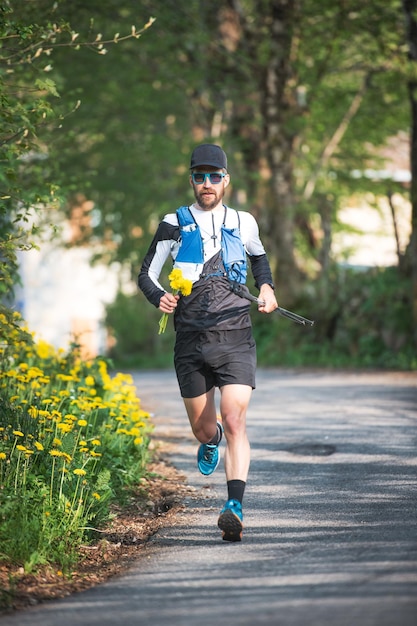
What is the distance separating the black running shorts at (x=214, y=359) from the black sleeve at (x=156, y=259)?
0.27 meters

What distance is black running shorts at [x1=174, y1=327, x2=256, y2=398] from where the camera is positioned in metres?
6.66

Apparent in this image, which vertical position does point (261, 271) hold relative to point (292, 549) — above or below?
above

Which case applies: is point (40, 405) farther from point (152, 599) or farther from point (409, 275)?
point (409, 275)

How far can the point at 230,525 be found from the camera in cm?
621

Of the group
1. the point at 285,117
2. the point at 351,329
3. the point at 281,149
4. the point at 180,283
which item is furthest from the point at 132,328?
the point at 180,283

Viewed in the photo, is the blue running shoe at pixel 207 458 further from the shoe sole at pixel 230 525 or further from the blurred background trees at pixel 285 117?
the blurred background trees at pixel 285 117

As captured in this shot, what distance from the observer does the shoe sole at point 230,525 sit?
621 centimetres

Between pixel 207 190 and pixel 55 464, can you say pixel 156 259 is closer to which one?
pixel 207 190

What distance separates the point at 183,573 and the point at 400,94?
793 inches

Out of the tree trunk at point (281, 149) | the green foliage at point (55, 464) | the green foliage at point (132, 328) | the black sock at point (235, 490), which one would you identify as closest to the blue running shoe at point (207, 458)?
the green foliage at point (55, 464)

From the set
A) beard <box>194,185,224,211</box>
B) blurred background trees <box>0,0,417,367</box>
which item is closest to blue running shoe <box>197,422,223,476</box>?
beard <box>194,185,224,211</box>

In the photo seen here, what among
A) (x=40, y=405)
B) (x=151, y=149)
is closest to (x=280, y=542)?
(x=40, y=405)

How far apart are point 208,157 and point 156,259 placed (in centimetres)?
66

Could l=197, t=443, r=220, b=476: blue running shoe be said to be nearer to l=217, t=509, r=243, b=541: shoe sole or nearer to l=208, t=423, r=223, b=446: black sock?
l=208, t=423, r=223, b=446: black sock
